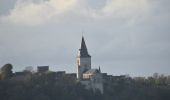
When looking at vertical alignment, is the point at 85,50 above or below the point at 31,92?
above

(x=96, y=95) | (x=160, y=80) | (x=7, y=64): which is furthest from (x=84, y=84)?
(x=160, y=80)

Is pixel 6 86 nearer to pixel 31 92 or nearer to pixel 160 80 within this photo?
pixel 31 92

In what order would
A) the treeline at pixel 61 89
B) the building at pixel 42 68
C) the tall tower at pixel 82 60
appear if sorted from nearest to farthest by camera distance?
the treeline at pixel 61 89
the building at pixel 42 68
the tall tower at pixel 82 60

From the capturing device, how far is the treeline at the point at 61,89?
108 meters

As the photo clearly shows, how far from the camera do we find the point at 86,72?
129 meters

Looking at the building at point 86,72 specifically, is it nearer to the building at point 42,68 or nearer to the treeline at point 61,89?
the treeline at point 61,89

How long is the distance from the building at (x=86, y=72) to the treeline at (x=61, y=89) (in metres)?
1.72

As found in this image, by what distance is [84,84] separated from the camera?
123500 millimetres

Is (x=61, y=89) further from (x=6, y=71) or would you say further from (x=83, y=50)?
(x=83, y=50)

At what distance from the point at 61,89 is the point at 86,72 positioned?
606 inches

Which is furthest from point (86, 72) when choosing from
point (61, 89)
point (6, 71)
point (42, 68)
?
point (61, 89)

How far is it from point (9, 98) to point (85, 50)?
2709 centimetres

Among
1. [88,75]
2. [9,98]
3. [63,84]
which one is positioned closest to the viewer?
[9,98]

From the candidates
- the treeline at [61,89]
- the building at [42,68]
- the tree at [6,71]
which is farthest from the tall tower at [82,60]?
the tree at [6,71]
